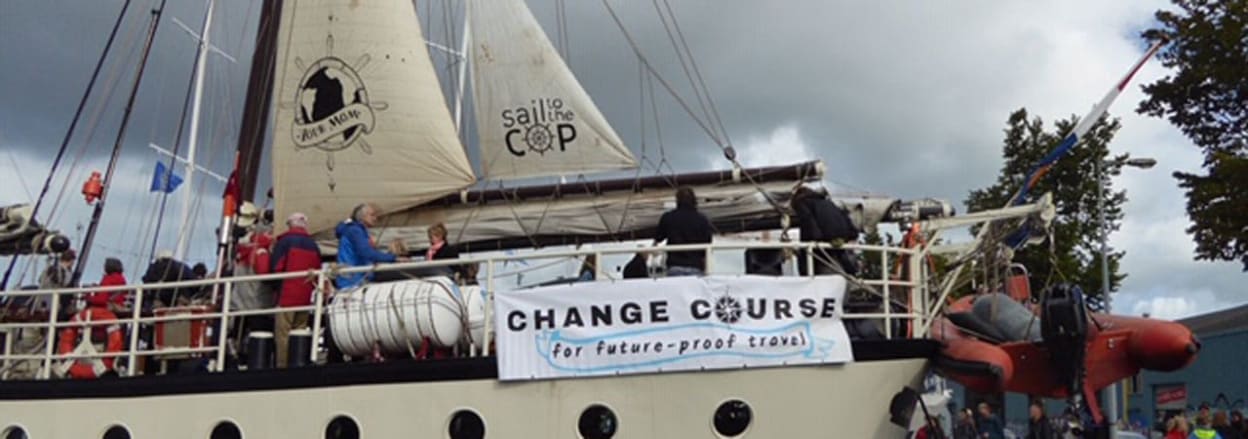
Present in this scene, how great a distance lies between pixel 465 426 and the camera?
31.3 feet

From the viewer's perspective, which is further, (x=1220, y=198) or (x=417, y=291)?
(x=1220, y=198)

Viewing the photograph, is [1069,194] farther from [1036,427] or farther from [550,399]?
[550,399]

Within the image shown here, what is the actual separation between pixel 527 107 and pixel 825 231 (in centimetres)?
625

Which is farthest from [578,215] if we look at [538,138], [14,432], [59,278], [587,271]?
[14,432]

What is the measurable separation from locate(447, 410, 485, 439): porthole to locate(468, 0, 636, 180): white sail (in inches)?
215

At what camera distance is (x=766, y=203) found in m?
13.1

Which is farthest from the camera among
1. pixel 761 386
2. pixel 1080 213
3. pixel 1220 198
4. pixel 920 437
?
pixel 1080 213

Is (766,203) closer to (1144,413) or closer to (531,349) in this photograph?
(531,349)

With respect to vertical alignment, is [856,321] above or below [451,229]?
below

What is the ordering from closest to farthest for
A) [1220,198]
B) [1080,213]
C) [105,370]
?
[105,370] → [1220,198] → [1080,213]

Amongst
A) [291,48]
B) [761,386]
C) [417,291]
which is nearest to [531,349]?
[417,291]

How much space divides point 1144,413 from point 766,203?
27.7m

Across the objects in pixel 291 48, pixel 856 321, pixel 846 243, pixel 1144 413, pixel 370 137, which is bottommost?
pixel 1144 413

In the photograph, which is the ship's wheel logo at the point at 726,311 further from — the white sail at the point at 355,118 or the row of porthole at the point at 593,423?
the white sail at the point at 355,118
